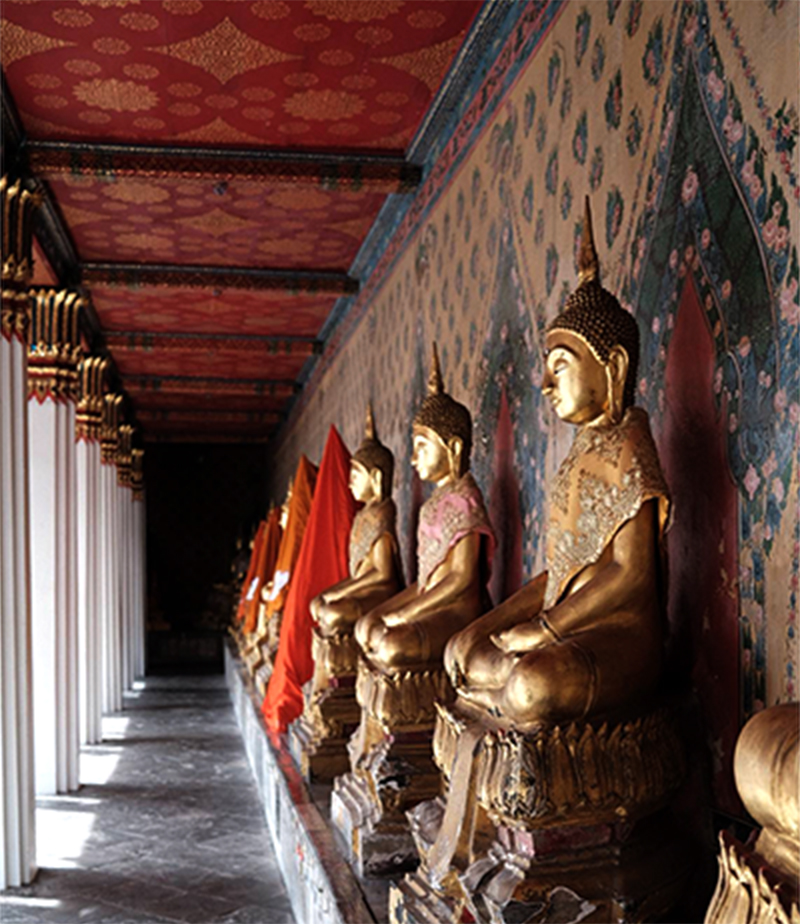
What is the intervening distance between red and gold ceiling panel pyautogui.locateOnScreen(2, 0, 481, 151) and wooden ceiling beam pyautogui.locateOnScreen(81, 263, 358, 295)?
2.64 meters

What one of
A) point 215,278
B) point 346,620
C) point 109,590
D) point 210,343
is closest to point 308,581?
point 346,620

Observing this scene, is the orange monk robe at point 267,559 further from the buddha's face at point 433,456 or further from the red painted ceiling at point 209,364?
the buddha's face at point 433,456

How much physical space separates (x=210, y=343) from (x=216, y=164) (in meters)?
5.53

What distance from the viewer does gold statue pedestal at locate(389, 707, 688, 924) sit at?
2.32 metres

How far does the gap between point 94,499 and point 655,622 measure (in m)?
7.78

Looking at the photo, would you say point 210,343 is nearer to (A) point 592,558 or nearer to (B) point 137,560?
(B) point 137,560

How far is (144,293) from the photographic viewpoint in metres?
9.35

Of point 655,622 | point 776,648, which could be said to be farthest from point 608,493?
point 776,648

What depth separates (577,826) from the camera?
237cm

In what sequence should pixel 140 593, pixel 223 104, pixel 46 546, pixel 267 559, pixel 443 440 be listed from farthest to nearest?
pixel 140 593 < pixel 267 559 < pixel 46 546 < pixel 223 104 < pixel 443 440

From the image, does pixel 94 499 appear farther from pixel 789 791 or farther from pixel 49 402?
pixel 789 791

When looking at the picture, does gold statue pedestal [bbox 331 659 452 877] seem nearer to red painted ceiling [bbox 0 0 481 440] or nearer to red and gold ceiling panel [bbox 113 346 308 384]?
red painted ceiling [bbox 0 0 481 440]

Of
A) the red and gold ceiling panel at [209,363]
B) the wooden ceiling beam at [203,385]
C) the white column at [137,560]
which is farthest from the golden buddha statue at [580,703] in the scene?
the white column at [137,560]

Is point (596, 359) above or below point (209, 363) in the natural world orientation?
below
